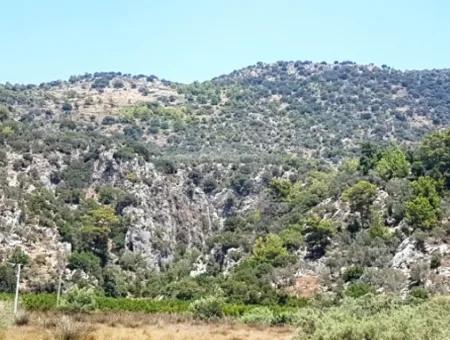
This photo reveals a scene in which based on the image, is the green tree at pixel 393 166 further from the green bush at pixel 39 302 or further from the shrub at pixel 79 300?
the green bush at pixel 39 302

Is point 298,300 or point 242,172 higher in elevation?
point 242,172

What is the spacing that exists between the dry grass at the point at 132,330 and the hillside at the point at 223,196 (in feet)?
65.3

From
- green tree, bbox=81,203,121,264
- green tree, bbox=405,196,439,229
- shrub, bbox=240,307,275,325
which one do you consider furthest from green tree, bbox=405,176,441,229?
green tree, bbox=81,203,121,264

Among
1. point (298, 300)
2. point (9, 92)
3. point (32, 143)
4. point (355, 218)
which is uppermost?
point (9, 92)

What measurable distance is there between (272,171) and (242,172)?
485cm

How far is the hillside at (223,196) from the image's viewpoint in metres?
67.2

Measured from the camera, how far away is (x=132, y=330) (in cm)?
3203

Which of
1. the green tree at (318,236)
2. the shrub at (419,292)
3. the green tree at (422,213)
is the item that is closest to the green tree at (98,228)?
the green tree at (318,236)

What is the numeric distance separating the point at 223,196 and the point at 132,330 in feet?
251

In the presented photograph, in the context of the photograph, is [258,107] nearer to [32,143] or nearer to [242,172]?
[242,172]

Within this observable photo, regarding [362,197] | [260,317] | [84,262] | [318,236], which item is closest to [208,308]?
[260,317]

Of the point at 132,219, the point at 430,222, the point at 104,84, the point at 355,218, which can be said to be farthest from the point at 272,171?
the point at 104,84

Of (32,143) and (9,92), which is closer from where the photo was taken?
(32,143)

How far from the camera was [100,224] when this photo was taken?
279ft
